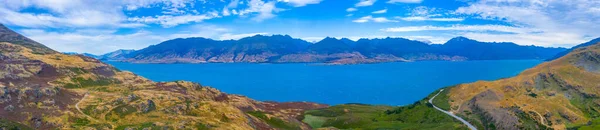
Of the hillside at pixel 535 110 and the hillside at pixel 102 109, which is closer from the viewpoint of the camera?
the hillside at pixel 102 109

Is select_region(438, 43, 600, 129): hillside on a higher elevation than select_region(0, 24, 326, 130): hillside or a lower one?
lower

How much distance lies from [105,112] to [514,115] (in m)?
166

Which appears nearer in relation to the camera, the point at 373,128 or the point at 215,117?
the point at 215,117

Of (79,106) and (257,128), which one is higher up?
(79,106)

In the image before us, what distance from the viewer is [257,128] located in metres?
152

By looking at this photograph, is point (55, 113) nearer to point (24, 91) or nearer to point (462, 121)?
point (24, 91)

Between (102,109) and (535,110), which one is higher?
(102,109)

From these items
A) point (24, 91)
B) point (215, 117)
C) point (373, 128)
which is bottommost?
point (373, 128)

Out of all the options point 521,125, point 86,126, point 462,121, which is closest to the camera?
point 86,126

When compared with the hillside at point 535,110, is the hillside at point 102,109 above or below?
above

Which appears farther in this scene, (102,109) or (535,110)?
(535,110)

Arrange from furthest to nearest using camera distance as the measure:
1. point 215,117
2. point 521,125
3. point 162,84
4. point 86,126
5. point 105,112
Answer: point 162,84 < point 521,125 < point 215,117 < point 105,112 < point 86,126

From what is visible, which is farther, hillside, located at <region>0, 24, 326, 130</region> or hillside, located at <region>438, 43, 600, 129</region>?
hillside, located at <region>438, 43, 600, 129</region>

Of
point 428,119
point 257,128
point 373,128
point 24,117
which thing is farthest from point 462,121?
point 24,117
